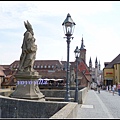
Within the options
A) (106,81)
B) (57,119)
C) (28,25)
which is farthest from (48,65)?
(57,119)

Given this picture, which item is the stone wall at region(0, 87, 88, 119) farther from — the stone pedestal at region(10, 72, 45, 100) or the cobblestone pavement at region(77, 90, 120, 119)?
the stone pedestal at region(10, 72, 45, 100)

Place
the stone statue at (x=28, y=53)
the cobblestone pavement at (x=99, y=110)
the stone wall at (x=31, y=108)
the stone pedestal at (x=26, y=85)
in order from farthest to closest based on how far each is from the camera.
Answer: the stone statue at (x=28, y=53), the stone pedestal at (x=26, y=85), the cobblestone pavement at (x=99, y=110), the stone wall at (x=31, y=108)

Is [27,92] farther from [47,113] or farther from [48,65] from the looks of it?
[48,65]

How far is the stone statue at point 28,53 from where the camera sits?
43.1 ft

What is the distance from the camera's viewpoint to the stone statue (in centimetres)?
1314

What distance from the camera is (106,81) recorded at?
75812 millimetres

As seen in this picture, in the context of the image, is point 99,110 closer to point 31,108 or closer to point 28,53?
point 28,53

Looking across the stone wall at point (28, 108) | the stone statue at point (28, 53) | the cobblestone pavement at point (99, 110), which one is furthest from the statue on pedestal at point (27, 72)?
the stone wall at point (28, 108)

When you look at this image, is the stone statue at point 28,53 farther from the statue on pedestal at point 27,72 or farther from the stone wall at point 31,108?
the stone wall at point 31,108

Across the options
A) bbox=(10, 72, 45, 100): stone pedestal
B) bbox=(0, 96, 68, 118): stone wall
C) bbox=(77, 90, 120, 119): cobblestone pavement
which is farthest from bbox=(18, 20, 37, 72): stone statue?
bbox=(0, 96, 68, 118): stone wall

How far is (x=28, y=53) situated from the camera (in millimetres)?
13266

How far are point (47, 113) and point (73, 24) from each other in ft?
17.3

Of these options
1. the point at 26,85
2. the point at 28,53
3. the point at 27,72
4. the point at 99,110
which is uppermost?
the point at 28,53

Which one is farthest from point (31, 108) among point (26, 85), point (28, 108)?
point (26, 85)
